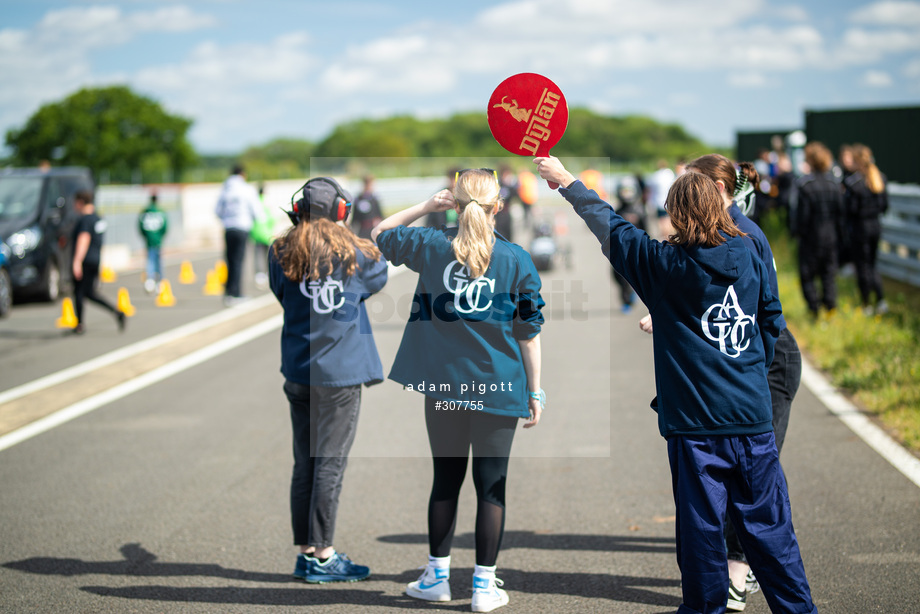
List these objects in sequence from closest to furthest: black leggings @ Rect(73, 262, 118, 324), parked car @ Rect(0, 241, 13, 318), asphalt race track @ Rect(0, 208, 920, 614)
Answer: asphalt race track @ Rect(0, 208, 920, 614) < black leggings @ Rect(73, 262, 118, 324) < parked car @ Rect(0, 241, 13, 318)

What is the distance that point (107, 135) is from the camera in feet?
352

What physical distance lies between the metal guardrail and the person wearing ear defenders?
11288 millimetres

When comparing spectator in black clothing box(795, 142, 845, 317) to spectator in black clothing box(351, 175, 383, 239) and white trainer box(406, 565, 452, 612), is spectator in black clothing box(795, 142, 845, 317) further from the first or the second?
white trainer box(406, 565, 452, 612)

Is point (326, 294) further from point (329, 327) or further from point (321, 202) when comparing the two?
point (321, 202)

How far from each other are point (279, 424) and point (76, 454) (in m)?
1.58

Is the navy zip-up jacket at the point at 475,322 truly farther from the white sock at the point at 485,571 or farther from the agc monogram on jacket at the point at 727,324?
the agc monogram on jacket at the point at 727,324

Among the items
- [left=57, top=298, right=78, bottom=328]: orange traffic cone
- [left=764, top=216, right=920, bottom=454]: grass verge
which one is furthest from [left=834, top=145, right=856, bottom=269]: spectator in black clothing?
[left=57, top=298, right=78, bottom=328]: orange traffic cone

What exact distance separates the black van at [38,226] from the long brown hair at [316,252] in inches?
454

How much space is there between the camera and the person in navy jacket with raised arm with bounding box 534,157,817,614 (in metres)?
3.44

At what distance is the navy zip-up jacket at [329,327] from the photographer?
175 inches

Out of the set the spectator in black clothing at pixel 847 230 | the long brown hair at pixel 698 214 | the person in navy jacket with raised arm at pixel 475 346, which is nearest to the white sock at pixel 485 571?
the person in navy jacket with raised arm at pixel 475 346

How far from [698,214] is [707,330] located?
1.45ft

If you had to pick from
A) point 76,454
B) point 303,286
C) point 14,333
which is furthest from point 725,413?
point 14,333

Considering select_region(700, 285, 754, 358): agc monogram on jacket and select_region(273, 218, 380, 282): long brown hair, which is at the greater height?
select_region(273, 218, 380, 282): long brown hair
